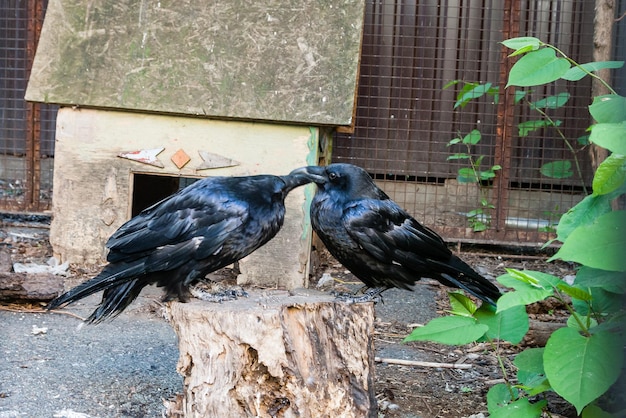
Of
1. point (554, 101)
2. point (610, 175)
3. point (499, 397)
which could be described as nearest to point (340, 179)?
point (499, 397)

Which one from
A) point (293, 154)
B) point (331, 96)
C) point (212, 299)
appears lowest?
point (212, 299)

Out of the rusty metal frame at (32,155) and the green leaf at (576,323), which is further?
the rusty metal frame at (32,155)

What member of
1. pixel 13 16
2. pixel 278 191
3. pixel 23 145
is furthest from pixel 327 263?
pixel 13 16

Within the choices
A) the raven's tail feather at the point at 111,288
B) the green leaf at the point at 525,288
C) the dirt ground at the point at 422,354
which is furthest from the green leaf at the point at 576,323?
the raven's tail feather at the point at 111,288

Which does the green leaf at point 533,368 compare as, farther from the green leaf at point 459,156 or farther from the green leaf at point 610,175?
the green leaf at point 459,156

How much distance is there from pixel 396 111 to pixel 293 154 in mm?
2368

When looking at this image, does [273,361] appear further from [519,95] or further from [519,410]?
[519,95]

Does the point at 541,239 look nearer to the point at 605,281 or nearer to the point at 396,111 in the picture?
the point at 396,111

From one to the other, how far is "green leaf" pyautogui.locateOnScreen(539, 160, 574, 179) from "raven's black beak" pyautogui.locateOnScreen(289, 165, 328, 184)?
11.3 ft

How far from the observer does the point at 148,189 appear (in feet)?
22.9

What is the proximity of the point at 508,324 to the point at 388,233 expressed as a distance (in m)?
1.01

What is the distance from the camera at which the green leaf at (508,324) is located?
3.35 meters

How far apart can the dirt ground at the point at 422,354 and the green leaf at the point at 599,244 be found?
142 centimetres

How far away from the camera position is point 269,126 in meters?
5.66
